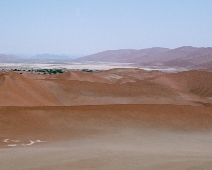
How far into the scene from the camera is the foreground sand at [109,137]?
877cm

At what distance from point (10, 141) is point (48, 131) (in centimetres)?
223

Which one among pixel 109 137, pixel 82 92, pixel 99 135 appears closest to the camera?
pixel 109 137

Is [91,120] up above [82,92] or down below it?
below

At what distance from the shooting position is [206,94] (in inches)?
1747

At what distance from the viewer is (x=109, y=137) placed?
14.2m

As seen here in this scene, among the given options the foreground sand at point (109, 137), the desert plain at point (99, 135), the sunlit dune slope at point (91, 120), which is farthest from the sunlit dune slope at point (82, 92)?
the foreground sand at point (109, 137)

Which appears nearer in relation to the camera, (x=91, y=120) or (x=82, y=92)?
(x=91, y=120)

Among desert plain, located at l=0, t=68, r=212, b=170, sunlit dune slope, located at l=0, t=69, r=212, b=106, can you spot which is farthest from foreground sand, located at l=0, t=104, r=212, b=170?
sunlit dune slope, located at l=0, t=69, r=212, b=106

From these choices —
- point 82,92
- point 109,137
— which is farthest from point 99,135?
point 82,92

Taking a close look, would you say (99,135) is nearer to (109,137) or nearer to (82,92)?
(109,137)

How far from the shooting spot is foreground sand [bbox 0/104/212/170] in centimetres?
877

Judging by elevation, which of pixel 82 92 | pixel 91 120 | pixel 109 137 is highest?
pixel 82 92

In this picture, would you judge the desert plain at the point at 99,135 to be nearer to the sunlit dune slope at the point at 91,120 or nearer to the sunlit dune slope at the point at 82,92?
the sunlit dune slope at the point at 91,120

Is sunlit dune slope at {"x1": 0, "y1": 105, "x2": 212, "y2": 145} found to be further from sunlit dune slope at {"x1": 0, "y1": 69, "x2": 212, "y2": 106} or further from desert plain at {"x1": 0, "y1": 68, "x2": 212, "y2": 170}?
sunlit dune slope at {"x1": 0, "y1": 69, "x2": 212, "y2": 106}
